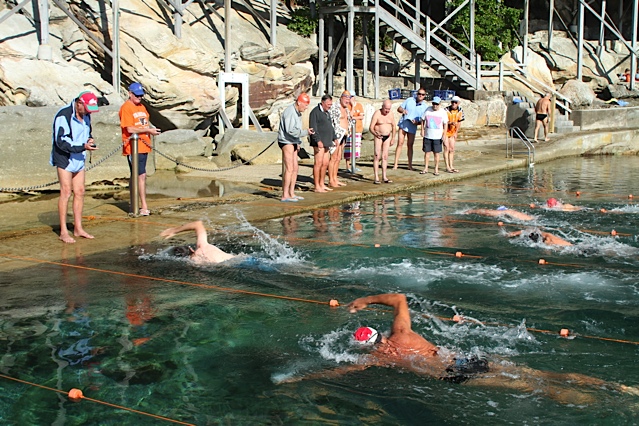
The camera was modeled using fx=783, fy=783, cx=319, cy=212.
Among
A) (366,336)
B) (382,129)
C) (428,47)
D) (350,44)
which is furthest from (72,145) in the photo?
(428,47)

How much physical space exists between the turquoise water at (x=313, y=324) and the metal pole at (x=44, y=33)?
10.0 m

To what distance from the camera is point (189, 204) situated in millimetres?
12406

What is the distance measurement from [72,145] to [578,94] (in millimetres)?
27468

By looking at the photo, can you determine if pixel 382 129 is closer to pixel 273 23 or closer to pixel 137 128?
pixel 137 128

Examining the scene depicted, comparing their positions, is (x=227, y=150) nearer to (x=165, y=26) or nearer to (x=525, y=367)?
(x=165, y=26)

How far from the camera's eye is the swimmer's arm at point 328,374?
231 inches

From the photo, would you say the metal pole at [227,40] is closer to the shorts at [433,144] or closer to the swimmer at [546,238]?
the shorts at [433,144]

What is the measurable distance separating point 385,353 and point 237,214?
5889 millimetres

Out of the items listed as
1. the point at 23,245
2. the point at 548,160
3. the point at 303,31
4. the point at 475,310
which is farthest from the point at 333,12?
the point at 475,310

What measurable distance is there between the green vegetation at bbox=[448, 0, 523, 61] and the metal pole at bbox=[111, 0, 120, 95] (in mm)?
17042

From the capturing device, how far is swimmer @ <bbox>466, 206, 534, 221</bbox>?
11797mm

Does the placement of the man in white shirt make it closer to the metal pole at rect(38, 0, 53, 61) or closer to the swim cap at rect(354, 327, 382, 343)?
the metal pole at rect(38, 0, 53, 61)

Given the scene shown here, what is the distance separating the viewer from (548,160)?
2158cm

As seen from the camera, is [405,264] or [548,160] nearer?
[405,264]
